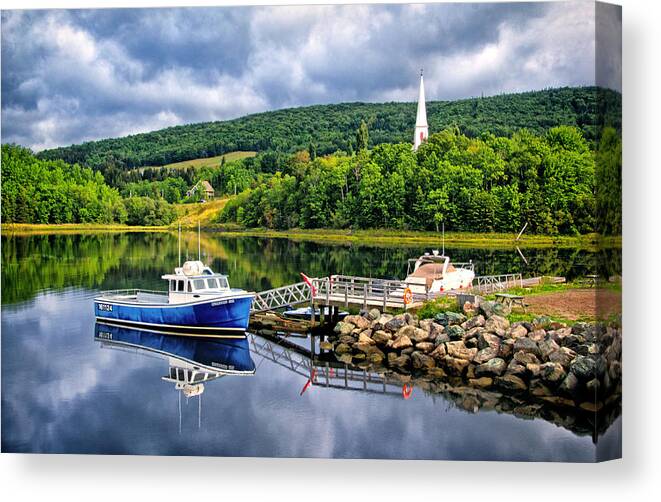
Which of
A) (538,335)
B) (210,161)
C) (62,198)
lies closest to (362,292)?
(210,161)

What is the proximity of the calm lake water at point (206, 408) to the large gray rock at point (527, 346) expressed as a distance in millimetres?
1340

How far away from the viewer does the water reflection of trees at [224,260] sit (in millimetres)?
16938

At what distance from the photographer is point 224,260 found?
2144cm

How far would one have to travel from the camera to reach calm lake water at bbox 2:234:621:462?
12305 millimetres

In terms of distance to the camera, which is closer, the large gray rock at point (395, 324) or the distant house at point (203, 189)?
the large gray rock at point (395, 324)

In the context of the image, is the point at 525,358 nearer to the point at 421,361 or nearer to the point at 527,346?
the point at 527,346

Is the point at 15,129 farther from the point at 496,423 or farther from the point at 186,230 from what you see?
the point at 496,423

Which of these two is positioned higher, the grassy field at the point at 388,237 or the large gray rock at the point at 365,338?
the grassy field at the point at 388,237

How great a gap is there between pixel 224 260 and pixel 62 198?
18.3ft

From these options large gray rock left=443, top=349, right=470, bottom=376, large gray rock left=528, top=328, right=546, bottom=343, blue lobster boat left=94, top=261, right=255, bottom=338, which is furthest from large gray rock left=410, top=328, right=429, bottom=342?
blue lobster boat left=94, top=261, right=255, bottom=338

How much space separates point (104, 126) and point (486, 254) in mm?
8573

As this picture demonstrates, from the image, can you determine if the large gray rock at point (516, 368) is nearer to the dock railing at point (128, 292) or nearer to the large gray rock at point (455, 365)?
the large gray rock at point (455, 365)

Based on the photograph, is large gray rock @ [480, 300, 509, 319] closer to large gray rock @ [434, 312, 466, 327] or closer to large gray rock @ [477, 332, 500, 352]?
large gray rock @ [434, 312, 466, 327]

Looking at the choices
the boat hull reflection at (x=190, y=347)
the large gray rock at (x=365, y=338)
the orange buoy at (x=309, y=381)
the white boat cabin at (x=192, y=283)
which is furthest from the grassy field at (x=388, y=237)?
the orange buoy at (x=309, y=381)
